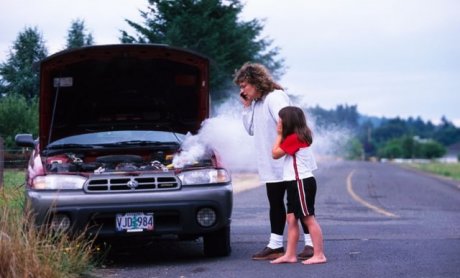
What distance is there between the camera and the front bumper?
714 centimetres

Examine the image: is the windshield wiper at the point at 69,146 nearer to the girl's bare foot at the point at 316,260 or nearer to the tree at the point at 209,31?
the girl's bare foot at the point at 316,260

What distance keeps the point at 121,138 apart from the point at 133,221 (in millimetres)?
1899

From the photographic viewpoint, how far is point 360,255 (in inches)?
307

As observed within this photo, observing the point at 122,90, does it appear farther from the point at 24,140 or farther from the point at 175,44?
the point at 175,44

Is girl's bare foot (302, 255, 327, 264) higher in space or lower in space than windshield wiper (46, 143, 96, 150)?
lower

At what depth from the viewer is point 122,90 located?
376 inches

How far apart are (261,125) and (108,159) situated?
6.04 ft

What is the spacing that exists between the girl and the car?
651mm

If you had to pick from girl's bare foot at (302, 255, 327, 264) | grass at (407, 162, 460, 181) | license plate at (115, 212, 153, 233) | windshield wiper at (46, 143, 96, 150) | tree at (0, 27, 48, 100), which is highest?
tree at (0, 27, 48, 100)

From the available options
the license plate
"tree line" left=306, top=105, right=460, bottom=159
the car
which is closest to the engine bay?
the car

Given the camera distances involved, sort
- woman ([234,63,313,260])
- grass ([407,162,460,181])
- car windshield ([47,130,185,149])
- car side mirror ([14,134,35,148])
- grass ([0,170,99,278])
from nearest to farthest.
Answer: grass ([0,170,99,278]), woman ([234,63,313,260]), car side mirror ([14,134,35,148]), car windshield ([47,130,185,149]), grass ([407,162,460,181])

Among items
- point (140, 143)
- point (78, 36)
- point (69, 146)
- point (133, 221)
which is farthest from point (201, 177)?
point (78, 36)

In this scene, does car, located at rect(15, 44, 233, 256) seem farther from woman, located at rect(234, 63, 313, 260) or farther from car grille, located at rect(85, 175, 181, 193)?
woman, located at rect(234, 63, 313, 260)

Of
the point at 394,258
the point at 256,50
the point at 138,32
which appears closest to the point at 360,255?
the point at 394,258
